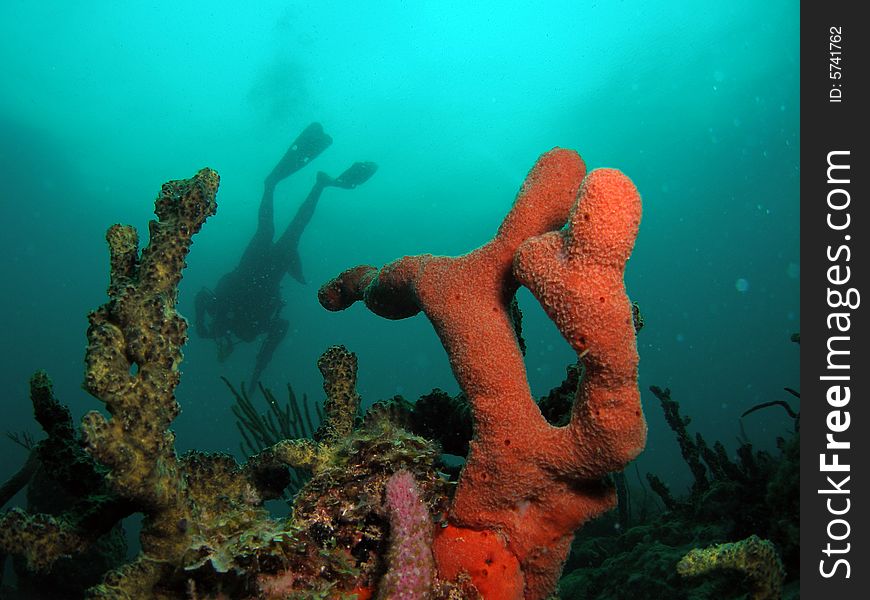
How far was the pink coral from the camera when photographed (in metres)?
1.54

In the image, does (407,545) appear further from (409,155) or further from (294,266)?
(409,155)

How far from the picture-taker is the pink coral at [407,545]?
1544 millimetres

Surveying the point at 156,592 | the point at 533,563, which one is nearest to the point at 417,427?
the point at 533,563

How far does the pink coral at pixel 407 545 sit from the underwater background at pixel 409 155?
31422 millimetres

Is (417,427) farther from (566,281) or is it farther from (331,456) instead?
(566,281)

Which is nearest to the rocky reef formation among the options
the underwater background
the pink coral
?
the pink coral

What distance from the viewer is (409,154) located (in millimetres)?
58906

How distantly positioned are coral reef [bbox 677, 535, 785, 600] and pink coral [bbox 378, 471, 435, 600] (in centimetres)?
85

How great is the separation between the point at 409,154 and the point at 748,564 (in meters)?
60.4

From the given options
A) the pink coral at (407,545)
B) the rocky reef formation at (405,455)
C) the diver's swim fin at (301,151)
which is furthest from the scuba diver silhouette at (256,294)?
the pink coral at (407,545)

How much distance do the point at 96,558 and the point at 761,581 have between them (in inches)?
169

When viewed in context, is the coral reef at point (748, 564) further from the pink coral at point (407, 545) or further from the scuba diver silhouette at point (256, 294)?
the scuba diver silhouette at point (256, 294)

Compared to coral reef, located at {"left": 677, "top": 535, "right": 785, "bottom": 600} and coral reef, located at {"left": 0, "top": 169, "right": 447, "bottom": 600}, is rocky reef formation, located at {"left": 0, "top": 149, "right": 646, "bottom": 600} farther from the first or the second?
coral reef, located at {"left": 677, "top": 535, "right": 785, "bottom": 600}

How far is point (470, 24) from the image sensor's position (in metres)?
54.0
